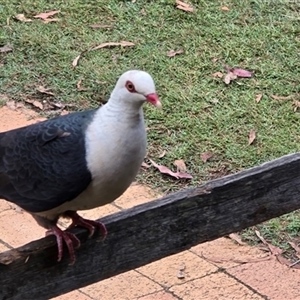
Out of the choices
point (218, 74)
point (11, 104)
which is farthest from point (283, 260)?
point (11, 104)

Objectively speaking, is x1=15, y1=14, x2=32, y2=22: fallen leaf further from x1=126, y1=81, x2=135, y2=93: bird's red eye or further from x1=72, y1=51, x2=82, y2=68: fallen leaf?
x1=126, y1=81, x2=135, y2=93: bird's red eye

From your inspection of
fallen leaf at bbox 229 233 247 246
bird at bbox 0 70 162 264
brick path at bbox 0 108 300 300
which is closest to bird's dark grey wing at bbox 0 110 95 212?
bird at bbox 0 70 162 264

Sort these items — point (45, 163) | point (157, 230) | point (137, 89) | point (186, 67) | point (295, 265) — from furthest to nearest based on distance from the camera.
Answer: point (186, 67) < point (295, 265) < point (45, 163) < point (157, 230) < point (137, 89)

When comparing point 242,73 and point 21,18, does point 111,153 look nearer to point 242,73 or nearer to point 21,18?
point 242,73

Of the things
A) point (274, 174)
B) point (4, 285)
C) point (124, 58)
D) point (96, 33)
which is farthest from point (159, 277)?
point (96, 33)

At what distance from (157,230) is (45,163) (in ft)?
1.52

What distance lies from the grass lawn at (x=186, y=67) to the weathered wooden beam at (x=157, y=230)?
152 cm

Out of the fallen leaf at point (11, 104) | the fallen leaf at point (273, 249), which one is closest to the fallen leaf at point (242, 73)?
the fallen leaf at point (11, 104)

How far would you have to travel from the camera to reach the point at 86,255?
256 cm

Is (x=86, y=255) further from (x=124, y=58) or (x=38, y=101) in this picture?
(x=124, y=58)

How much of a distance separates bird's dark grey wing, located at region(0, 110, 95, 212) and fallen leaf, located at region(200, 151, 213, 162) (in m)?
2.15

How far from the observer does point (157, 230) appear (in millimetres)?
2600

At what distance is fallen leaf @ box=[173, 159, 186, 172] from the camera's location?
15.6ft

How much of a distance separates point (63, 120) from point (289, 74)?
346cm
